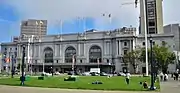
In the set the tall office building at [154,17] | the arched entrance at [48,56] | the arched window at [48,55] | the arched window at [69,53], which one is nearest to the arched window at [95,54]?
the arched window at [69,53]

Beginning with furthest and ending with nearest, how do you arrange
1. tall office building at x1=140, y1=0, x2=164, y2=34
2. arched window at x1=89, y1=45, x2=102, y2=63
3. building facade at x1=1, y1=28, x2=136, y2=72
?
tall office building at x1=140, y1=0, x2=164, y2=34, arched window at x1=89, y1=45, x2=102, y2=63, building facade at x1=1, y1=28, x2=136, y2=72

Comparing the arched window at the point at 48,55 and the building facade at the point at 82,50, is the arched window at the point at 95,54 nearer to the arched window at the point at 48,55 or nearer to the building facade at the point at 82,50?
the building facade at the point at 82,50

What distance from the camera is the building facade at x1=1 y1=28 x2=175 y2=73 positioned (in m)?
136

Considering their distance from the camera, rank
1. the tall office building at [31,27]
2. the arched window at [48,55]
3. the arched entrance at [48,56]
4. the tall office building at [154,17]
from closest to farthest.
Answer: the tall office building at [154,17] → the arched entrance at [48,56] → the arched window at [48,55] → the tall office building at [31,27]

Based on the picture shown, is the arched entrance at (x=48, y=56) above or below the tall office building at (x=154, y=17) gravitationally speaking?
below

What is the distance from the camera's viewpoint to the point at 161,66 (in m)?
100

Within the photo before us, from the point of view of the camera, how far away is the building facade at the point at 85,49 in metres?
136

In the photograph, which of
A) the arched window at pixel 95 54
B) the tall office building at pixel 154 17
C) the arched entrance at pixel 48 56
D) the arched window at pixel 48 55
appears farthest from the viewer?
the arched window at pixel 48 55

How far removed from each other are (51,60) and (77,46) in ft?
67.0

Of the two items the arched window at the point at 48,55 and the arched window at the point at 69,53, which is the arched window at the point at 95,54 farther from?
the arched window at the point at 48,55

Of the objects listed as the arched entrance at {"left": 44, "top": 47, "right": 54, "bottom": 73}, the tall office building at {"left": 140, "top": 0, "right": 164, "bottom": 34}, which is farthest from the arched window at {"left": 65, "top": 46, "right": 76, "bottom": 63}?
the tall office building at {"left": 140, "top": 0, "right": 164, "bottom": 34}

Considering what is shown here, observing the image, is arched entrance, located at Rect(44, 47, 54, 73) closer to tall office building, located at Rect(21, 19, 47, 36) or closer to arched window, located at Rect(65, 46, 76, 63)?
arched window, located at Rect(65, 46, 76, 63)

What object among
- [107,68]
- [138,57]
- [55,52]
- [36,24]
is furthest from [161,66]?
[36,24]

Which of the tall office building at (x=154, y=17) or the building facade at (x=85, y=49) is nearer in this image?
the building facade at (x=85, y=49)
